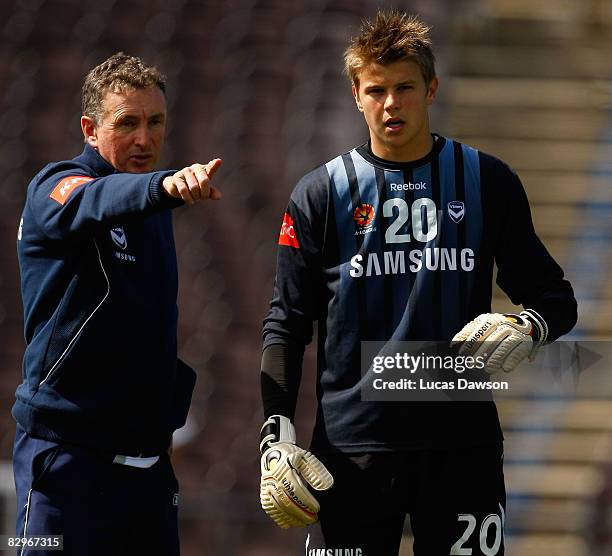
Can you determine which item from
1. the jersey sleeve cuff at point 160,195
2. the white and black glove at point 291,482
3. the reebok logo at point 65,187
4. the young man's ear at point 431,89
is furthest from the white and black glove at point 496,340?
the reebok logo at point 65,187

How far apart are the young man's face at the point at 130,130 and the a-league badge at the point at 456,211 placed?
69 cm

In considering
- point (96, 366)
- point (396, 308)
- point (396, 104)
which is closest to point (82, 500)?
point (96, 366)

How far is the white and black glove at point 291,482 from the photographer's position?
2309 mm

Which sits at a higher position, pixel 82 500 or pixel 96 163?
pixel 96 163

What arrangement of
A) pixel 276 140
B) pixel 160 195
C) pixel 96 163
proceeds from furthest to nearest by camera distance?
pixel 276 140
pixel 96 163
pixel 160 195

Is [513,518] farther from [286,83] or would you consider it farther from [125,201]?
[125,201]

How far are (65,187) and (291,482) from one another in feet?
2.45

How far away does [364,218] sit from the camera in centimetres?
241

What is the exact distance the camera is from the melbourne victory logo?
240cm

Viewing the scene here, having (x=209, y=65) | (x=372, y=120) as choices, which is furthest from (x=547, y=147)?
(x=372, y=120)

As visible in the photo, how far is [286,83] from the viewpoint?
456cm

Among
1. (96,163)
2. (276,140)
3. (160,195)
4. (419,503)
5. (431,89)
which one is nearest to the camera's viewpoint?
(160,195)

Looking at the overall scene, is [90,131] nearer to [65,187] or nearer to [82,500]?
[65,187]

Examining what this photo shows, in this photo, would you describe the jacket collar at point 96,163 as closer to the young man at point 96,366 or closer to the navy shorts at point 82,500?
the young man at point 96,366
